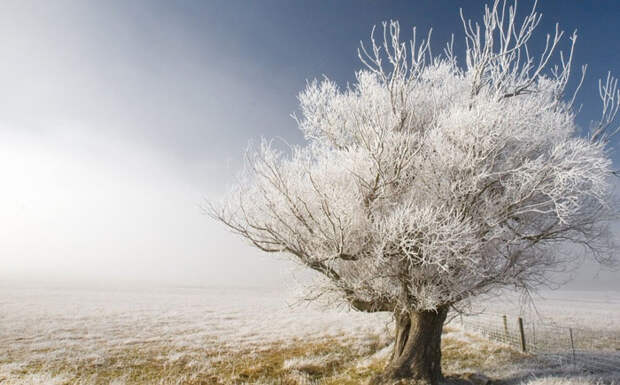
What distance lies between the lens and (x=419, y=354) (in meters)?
8.59

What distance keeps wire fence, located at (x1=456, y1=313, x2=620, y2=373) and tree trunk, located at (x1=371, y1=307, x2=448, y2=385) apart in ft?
9.26

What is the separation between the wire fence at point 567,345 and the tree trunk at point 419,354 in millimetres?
2823

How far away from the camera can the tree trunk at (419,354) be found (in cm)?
840

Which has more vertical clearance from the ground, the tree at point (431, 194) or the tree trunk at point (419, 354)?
the tree at point (431, 194)

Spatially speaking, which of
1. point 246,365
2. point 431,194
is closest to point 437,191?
point 431,194

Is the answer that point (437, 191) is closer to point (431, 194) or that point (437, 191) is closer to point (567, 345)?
point (431, 194)

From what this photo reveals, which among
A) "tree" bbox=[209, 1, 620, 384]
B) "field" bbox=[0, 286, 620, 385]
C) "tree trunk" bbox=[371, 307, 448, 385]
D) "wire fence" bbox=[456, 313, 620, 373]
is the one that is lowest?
"field" bbox=[0, 286, 620, 385]

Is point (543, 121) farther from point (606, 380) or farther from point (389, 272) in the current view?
point (606, 380)

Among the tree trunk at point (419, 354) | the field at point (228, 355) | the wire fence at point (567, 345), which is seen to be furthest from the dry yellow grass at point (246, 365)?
the tree trunk at point (419, 354)

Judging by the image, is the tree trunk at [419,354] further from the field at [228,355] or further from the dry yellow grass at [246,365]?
the dry yellow grass at [246,365]

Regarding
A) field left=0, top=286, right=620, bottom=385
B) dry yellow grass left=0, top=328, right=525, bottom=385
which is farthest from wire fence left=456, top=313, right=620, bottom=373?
dry yellow grass left=0, top=328, right=525, bottom=385

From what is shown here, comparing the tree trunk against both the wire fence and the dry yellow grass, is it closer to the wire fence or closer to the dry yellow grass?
the dry yellow grass

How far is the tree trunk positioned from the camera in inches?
331

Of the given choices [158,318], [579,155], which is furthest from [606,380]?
[158,318]
